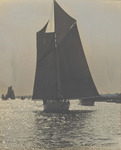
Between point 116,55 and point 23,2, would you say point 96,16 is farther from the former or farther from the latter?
point 23,2

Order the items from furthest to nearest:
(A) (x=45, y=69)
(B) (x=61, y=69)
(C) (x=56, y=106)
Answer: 1. (C) (x=56, y=106)
2. (A) (x=45, y=69)
3. (B) (x=61, y=69)

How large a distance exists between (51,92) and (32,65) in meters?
12.1

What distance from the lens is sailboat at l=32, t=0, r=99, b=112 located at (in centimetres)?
2385

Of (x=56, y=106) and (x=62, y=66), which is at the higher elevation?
(x=62, y=66)

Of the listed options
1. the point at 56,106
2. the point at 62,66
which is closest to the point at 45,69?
the point at 62,66

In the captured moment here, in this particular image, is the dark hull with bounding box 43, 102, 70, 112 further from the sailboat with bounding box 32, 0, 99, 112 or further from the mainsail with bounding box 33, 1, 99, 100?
the mainsail with bounding box 33, 1, 99, 100

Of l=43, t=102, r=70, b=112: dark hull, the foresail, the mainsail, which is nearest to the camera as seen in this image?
the mainsail

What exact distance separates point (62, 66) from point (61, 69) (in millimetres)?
255

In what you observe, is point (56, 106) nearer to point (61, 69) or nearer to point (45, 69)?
point (45, 69)

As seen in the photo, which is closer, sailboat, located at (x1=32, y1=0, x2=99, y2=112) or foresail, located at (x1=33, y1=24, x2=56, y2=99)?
sailboat, located at (x1=32, y1=0, x2=99, y2=112)

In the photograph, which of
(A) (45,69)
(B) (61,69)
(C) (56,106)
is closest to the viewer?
(B) (61,69)

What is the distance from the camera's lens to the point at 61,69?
86.9 ft

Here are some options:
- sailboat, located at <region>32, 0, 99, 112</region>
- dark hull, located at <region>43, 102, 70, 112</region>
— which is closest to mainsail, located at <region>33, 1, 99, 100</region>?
sailboat, located at <region>32, 0, 99, 112</region>

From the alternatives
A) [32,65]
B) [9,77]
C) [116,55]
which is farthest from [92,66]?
[9,77]
